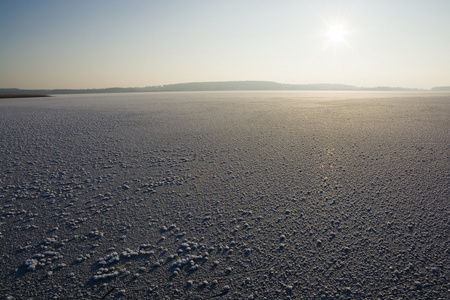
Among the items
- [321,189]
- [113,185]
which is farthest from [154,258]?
[321,189]

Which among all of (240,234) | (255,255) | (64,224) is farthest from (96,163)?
(255,255)

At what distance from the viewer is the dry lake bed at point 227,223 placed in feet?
8.05

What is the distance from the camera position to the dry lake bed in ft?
8.05

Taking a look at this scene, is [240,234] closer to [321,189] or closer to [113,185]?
[321,189]

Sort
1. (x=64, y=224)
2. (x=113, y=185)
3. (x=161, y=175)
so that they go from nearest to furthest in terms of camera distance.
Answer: (x=64, y=224) → (x=113, y=185) → (x=161, y=175)

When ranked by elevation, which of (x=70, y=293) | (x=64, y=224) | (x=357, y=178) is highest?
(x=357, y=178)

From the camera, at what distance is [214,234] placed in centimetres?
320

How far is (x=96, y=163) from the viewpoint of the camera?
577cm

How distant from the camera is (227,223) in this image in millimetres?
3426

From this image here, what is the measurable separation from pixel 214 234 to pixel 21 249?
241 cm

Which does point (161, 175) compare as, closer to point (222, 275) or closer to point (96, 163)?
point (96, 163)

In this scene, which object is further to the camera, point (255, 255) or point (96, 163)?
point (96, 163)

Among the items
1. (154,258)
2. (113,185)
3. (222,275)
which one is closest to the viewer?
(222,275)

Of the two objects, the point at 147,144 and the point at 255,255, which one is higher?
the point at 147,144
